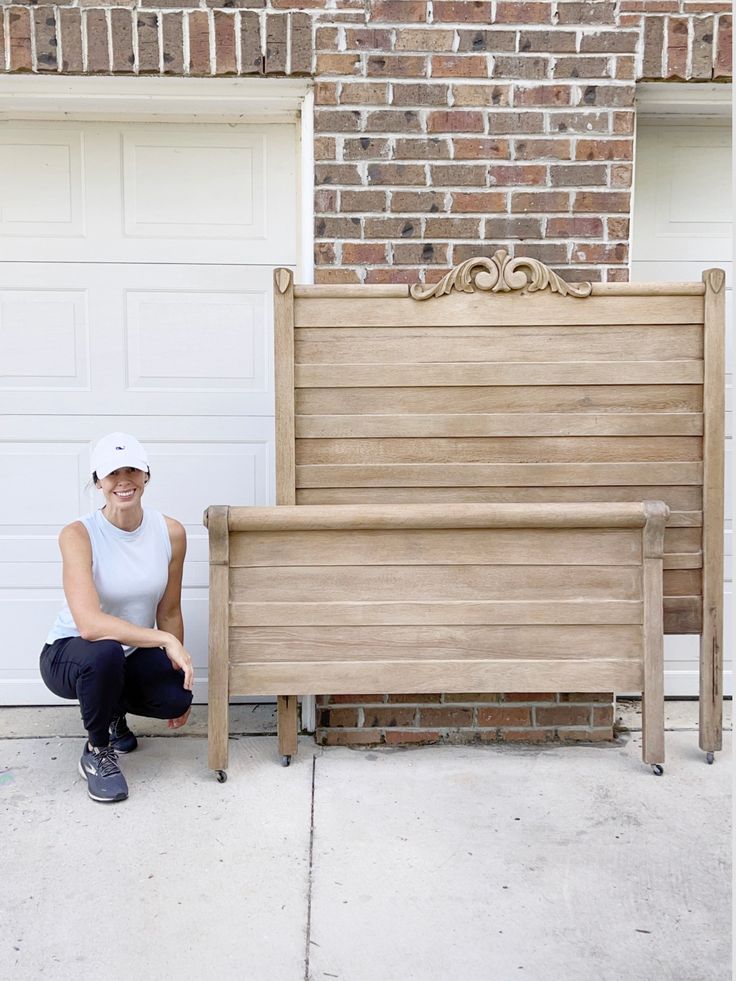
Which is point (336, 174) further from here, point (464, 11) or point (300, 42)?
point (464, 11)

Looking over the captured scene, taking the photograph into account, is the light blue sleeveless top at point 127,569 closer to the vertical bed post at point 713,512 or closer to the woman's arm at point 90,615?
the woman's arm at point 90,615

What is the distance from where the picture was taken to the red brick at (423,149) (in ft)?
10.6

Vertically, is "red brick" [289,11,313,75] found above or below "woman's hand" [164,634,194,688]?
above

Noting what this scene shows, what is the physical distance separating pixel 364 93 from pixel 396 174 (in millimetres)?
307

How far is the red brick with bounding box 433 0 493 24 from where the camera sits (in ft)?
10.4

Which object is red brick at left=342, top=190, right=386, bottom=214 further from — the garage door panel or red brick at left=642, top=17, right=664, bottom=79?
red brick at left=642, top=17, right=664, bottom=79

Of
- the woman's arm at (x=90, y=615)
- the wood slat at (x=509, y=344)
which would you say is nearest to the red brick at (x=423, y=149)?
the wood slat at (x=509, y=344)

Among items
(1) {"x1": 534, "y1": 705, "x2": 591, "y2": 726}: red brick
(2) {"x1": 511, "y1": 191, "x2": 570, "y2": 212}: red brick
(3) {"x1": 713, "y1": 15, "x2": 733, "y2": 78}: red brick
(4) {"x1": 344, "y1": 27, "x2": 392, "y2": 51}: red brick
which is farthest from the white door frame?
(3) {"x1": 713, "y1": 15, "x2": 733, "y2": 78}: red brick

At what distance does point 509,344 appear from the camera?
10.1 ft

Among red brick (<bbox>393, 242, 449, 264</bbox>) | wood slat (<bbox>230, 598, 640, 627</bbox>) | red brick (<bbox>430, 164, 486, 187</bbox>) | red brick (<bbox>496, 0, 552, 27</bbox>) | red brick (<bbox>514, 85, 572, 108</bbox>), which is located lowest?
wood slat (<bbox>230, 598, 640, 627</bbox>)

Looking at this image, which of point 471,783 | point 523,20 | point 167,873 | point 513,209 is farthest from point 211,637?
point 523,20

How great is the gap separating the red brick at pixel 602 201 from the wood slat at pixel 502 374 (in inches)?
24.2

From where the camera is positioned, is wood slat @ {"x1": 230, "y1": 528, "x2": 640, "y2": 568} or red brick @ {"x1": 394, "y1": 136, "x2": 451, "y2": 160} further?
red brick @ {"x1": 394, "y1": 136, "x2": 451, "y2": 160}

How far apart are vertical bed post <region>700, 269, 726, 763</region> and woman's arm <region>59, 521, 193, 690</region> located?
182cm
